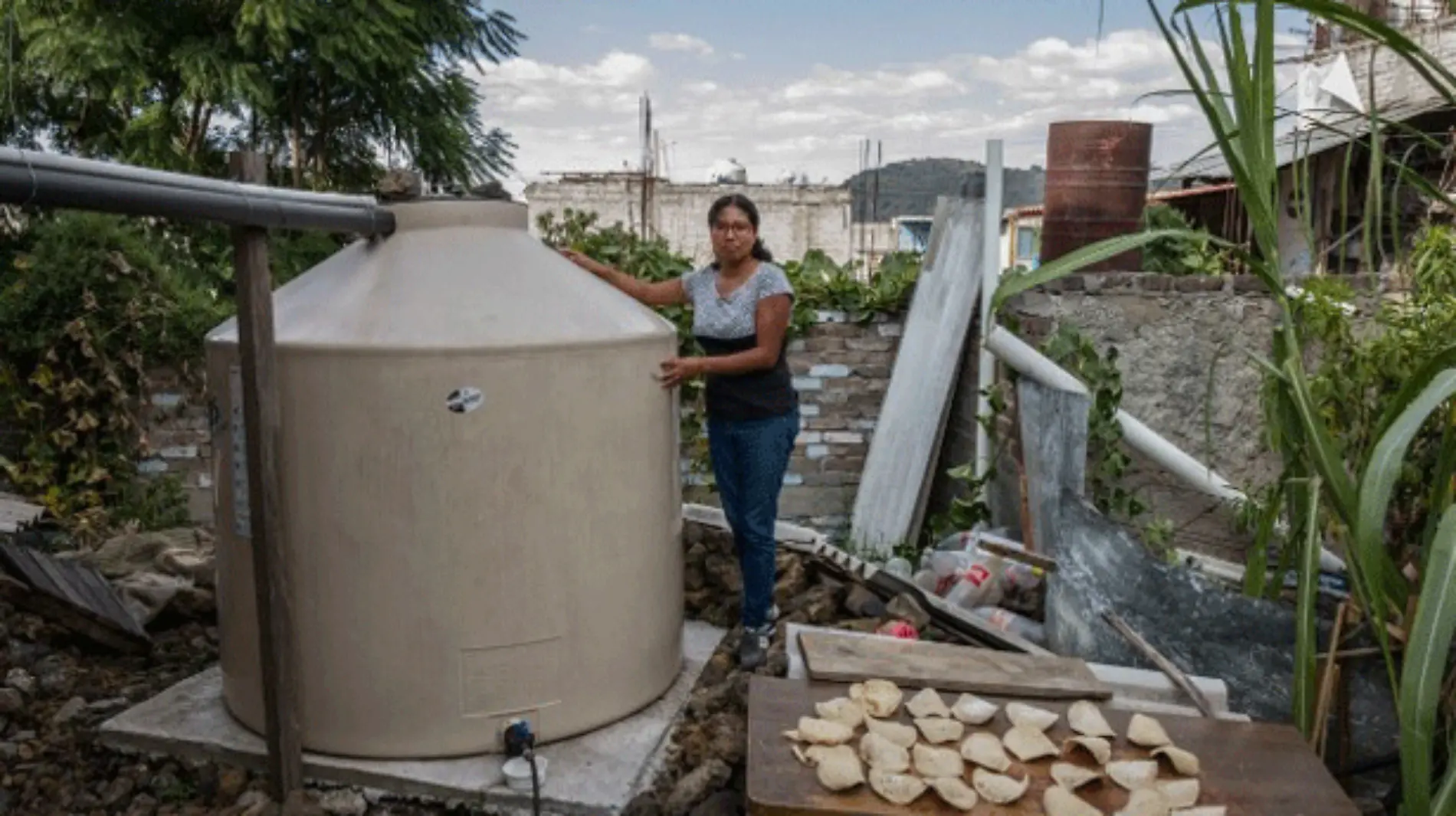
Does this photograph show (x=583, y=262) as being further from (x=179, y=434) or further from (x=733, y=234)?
(x=179, y=434)

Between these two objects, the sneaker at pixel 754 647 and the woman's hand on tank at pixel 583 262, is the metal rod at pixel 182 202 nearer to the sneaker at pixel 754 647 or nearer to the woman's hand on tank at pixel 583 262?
the woman's hand on tank at pixel 583 262

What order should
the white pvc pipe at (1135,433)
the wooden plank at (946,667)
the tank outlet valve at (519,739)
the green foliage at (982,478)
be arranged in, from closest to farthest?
the wooden plank at (946,667)
the tank outlet valve at (519,739)
the white pvc pipe at (1135,433)
the green foliage at (982,478)

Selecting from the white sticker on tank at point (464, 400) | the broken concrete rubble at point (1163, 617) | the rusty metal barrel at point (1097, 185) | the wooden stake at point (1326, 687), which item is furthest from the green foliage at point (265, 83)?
the wooden stake at point (1326, 687)

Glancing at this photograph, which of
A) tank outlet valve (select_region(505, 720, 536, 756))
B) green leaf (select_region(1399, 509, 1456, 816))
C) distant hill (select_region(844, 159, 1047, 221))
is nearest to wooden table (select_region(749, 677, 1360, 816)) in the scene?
tank outlet valve (select_region(505, 720, 536, 756))

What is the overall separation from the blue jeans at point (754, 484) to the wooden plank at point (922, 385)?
1.76 m

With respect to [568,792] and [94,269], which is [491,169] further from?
[568,792]

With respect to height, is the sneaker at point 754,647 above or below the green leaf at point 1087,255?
below

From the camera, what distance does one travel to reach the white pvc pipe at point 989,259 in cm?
509

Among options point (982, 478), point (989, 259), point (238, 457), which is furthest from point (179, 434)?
point (989, 259)

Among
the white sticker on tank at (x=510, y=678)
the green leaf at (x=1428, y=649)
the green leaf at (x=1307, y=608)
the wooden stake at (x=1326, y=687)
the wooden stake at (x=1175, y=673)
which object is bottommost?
the white sticker on tank at (x=510, y=678)

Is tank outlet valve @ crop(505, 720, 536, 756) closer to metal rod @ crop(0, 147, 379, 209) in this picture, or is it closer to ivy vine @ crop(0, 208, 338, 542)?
metal rod @ crop(0, 147, 379, 209)

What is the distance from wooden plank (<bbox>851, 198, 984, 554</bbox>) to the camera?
18.1ft

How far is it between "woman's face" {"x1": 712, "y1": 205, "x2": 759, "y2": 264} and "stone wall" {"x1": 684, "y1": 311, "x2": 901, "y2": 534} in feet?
7.56

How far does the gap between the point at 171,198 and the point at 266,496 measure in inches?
32.7
